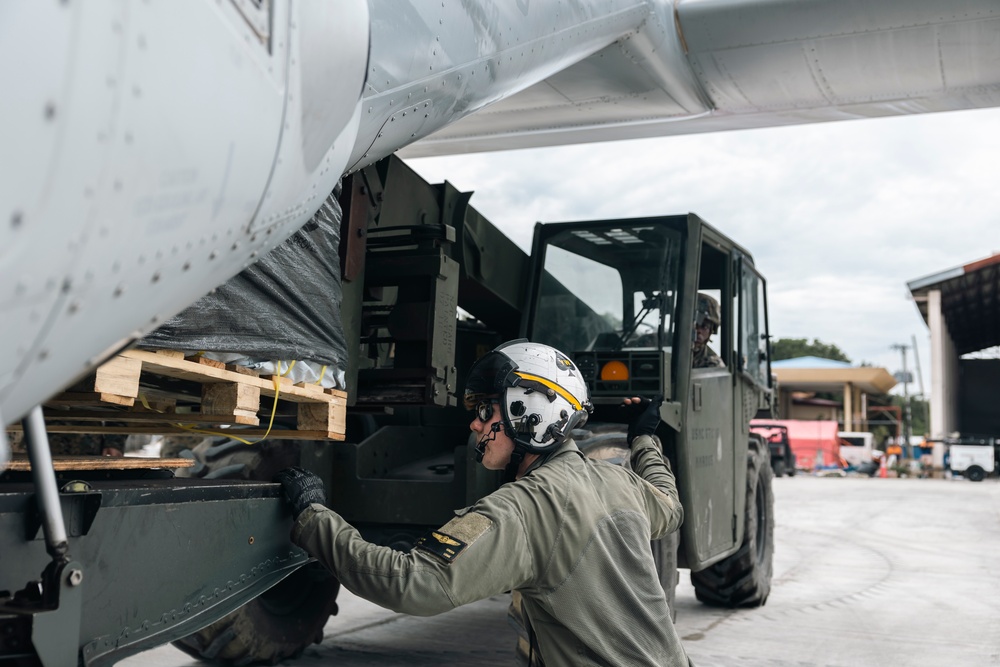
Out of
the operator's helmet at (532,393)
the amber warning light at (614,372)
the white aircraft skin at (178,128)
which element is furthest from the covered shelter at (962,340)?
the white aircraft skin at (178,128)

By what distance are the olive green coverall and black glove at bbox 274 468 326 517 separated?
0.69 feet

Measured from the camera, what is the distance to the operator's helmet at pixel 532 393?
3.37m

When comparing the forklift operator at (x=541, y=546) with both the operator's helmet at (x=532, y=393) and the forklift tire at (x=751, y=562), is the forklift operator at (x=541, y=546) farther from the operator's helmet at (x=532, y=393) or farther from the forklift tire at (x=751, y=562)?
the forklift tire at (x=751, y=562)

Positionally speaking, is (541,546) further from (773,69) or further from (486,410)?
(773,69)

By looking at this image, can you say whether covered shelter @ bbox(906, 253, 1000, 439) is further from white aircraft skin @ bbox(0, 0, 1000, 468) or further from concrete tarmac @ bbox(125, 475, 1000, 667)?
white aircraft skin @ bbox(0, 0, 1000, 468)

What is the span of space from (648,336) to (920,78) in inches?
134

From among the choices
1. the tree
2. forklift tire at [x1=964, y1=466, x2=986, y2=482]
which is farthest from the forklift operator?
the tree

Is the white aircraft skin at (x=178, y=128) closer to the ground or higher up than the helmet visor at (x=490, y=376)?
higher up

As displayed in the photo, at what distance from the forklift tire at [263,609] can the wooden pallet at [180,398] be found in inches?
44.0

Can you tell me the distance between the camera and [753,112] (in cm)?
860

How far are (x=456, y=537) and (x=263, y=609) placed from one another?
3375mm

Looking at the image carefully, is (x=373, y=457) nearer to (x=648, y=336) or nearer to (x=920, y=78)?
(x=648, y=336)

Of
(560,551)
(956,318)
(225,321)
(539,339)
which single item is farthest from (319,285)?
(956,318)

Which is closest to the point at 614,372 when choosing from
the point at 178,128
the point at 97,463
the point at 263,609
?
the point at 263,609
